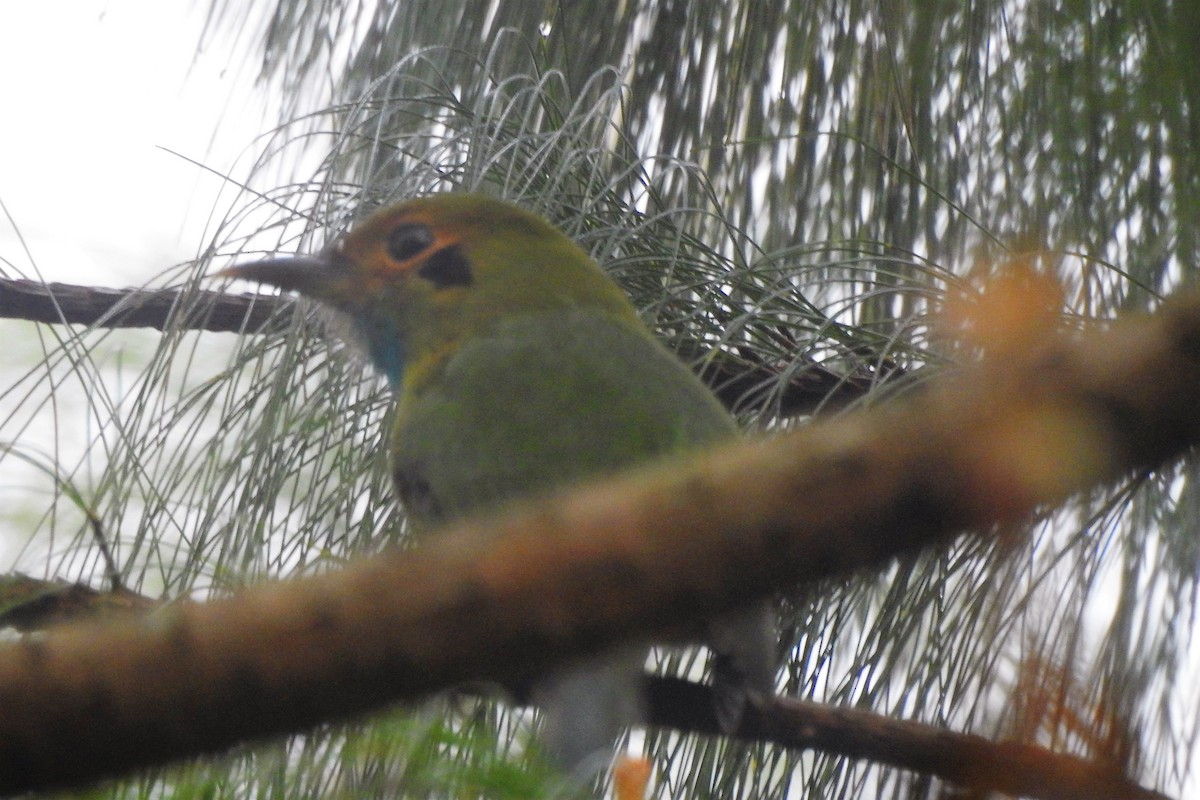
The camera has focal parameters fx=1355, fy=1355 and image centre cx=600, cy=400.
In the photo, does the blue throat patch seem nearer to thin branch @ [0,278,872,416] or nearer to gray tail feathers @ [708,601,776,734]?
thin branch @ [0,278,872,416]

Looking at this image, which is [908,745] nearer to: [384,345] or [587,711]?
[587,711]

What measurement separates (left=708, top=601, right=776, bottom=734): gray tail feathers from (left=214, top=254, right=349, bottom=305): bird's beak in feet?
2.66

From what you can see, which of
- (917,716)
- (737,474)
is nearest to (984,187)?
(917,716)

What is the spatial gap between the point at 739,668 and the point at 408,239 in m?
0.88

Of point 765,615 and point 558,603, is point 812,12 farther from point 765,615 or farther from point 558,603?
point 558,603

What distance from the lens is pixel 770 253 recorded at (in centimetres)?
215

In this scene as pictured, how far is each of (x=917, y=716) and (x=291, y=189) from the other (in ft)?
3.99

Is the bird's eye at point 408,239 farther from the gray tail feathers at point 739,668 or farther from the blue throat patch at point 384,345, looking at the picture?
the gray tail feathers at point 739,668

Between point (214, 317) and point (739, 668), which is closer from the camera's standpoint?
point (739, 668)

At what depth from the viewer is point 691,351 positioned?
2.14m

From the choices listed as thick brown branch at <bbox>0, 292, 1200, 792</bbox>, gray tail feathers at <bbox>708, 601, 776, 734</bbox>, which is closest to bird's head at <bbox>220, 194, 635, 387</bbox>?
gray tail feathers at <bbox>708, 601, 776, 734</bbox>

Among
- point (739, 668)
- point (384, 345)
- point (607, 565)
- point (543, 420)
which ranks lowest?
point (607, 565)

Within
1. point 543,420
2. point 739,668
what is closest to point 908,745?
point 739,668

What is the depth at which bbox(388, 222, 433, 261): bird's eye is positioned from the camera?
6.66 feet
